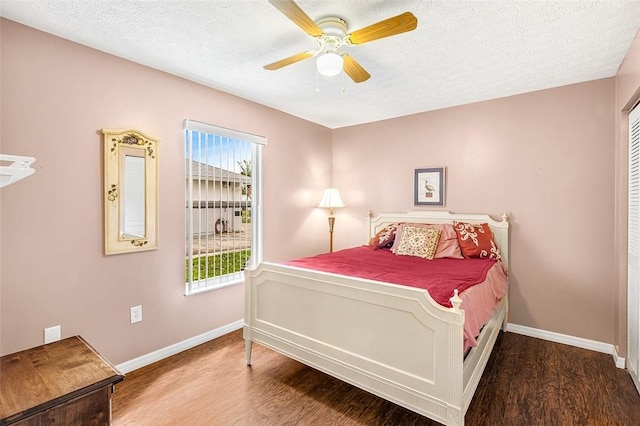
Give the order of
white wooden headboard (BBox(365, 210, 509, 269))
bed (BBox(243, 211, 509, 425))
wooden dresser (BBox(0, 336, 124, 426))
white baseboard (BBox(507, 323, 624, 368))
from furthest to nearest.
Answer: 1. white wooden headboard (BBox(365, 210, 509, 269))
2. white baseboard (BBox(507, 323, 624, 368))
3. bed (BBox(243, 211, 509, 425))
4. wooden dresser (BBox(0, 336, 124, 426))

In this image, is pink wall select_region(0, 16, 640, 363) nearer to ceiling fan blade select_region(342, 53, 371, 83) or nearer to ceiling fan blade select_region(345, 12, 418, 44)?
ceiling fan blade select_region(342, 53, 371, 83)

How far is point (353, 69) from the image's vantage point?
6.97ft

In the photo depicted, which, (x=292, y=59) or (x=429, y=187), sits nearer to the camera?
(x=292, y=59)

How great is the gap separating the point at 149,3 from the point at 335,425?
2669 millimetres

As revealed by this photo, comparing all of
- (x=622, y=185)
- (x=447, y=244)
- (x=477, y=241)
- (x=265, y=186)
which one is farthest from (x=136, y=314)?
(x=622, y=185)

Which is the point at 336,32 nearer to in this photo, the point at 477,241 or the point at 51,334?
the point at 477,241

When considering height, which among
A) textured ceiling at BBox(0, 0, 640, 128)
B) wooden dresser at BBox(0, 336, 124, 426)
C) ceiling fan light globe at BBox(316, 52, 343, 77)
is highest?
textured ceiling at BBox(0, 0, 640, 128)

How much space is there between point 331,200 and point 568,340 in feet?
9.41

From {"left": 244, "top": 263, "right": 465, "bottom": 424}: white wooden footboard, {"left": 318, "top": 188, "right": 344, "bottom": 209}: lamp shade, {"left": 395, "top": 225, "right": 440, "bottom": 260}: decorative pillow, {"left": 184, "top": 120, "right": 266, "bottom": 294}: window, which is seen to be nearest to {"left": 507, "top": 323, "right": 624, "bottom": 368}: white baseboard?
{"left": 395, "top": 225, "right": 440, "bottom": 260}: decorative pillow

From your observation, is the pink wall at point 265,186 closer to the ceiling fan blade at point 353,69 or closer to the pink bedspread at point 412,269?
the pink bedspread at point 412,269

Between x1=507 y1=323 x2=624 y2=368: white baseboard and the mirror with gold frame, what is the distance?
141 inches

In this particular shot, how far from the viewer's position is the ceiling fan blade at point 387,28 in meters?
1.53

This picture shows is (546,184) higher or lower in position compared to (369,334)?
higher

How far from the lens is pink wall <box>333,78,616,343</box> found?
2.76m
